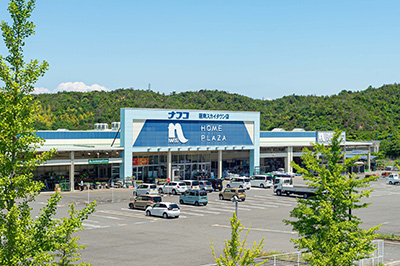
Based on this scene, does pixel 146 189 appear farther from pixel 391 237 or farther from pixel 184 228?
pixel 391 237

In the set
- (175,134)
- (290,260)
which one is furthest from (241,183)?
(290,260)

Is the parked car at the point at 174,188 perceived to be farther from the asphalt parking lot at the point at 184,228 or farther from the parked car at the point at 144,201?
the parked car at the point at 144,201

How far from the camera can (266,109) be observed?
620 feet

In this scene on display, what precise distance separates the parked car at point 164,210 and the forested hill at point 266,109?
85.1 m

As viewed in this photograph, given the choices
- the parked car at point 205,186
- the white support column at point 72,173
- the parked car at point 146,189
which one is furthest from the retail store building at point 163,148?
the parked car at point 205,186

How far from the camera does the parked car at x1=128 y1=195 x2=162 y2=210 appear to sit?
45156mm

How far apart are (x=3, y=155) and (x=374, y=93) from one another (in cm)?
16447

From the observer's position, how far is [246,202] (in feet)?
172

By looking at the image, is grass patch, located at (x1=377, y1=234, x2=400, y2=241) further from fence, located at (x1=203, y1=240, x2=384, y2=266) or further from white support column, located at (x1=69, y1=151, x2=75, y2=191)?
white support column, located at (x1=69, y1=151, x2=75, y2=191)

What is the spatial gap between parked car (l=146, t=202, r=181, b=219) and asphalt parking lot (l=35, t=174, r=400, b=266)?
0.61m

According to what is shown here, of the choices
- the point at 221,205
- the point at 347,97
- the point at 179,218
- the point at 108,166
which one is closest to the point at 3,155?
the point at 179,218

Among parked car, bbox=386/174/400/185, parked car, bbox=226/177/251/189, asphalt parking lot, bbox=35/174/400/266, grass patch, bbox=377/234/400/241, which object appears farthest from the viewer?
Result: parked car, bbox=386/174/400/185

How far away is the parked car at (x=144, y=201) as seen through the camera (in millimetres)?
45156

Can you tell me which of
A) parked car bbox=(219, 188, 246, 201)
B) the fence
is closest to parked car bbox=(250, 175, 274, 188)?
parked car bbox=(219, 188, 246, 201)
